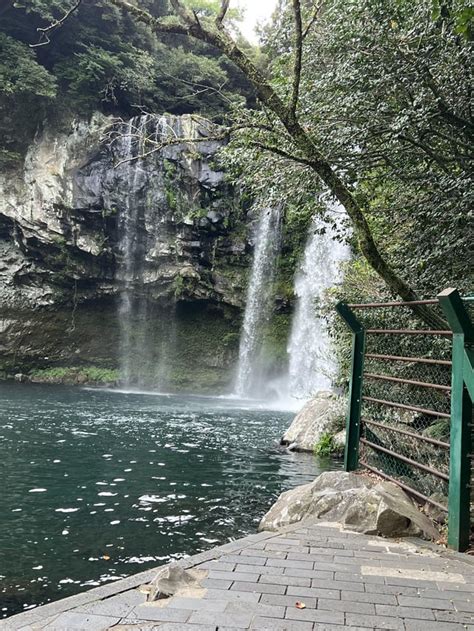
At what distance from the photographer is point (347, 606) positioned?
245cm

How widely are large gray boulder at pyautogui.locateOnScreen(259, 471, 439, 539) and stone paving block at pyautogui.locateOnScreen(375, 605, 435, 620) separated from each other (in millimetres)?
1238

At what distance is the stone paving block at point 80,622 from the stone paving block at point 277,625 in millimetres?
592

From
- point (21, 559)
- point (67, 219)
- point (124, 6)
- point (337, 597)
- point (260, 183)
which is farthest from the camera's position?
point (67, 219)

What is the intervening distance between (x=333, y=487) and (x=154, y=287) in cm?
1968

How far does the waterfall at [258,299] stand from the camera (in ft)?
74.5

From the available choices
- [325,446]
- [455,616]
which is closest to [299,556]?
[455,616]

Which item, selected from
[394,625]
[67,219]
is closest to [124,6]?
[394,625]

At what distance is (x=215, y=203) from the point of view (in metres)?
22.3

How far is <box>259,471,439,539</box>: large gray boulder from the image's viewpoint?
12.1ft

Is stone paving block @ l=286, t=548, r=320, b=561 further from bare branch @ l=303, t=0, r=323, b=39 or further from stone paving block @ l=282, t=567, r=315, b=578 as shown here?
bare branch @ l=303, t=0, r=323, b=39

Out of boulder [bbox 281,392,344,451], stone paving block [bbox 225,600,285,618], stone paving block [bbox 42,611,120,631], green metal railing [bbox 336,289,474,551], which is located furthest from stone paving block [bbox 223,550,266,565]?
boulder [bbox 281,392,344,451]

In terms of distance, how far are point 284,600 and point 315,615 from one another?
7.5 inches

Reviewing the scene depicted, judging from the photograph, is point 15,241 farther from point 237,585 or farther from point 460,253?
point 237,585

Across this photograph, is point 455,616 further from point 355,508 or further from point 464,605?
point 355,508
